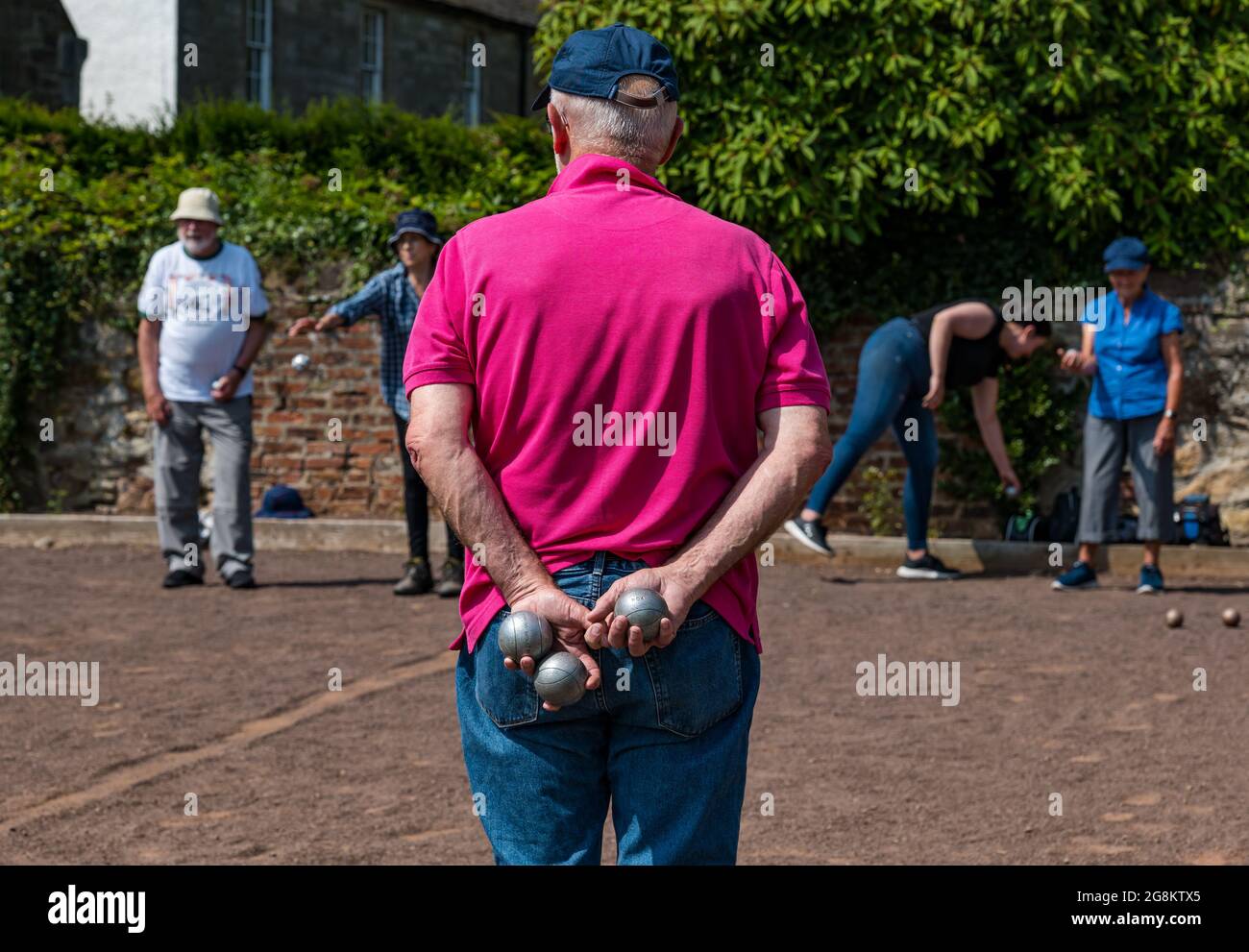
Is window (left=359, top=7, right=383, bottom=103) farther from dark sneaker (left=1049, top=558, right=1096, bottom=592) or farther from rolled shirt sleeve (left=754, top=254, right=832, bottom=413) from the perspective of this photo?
rolled shirt sleeve (left=754, top=254, right=832, bottom=413)

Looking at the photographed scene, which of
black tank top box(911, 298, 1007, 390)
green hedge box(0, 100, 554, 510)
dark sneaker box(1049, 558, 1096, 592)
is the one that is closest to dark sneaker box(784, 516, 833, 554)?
black tank top box(911, 298, 1007, 390)

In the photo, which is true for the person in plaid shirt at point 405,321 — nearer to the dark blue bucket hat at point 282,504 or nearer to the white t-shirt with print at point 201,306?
the white t-shirt with print at point 201,306

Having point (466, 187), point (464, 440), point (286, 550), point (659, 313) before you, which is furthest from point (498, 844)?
point (466, 187)

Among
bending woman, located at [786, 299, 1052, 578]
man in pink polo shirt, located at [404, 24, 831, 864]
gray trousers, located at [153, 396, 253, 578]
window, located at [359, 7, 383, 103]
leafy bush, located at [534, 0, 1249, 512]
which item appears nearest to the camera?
man in pink polo shirt, located at [404, 24, 831, 864]

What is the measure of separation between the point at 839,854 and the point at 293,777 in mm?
1899

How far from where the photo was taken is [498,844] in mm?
2674

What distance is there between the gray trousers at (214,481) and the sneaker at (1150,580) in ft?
17.3

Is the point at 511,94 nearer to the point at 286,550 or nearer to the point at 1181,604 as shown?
the point at 286,550

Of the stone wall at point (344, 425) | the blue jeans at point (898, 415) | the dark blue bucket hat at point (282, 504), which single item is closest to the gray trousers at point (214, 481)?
the dark blue bucket hat at point (282, 504)

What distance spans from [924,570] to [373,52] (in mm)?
16771

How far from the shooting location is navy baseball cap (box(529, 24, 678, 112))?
272 cm

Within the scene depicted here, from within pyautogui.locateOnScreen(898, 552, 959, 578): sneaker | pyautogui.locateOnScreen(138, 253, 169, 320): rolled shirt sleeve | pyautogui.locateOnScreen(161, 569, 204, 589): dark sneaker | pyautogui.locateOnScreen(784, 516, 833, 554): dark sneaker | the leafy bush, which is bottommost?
pyautogui.locateOnScreen(161, 569, 204, 589): dark sneaker

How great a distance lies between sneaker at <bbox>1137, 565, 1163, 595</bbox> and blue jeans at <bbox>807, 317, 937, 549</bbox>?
1372 millimetres

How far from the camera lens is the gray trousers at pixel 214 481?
9.93 metres
